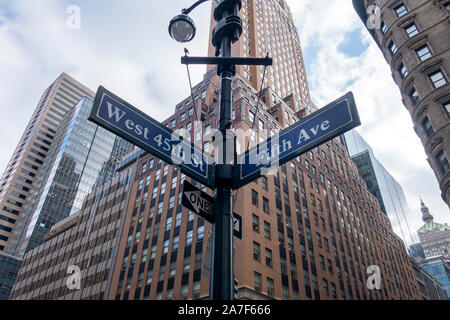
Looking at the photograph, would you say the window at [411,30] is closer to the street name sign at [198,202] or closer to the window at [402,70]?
the window at [402,70]

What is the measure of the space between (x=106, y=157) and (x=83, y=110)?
2163 centimetres

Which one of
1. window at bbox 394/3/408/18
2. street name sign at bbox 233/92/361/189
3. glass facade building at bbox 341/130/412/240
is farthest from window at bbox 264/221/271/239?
glass facade building at bbox 341/130/412/240

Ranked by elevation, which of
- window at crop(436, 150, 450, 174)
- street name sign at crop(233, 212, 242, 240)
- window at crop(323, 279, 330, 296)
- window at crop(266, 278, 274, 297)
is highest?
window at crop(436, 150, 450, 174)

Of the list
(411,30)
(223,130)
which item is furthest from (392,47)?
(223,130)

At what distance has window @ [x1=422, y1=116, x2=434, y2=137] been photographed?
86.5 ft

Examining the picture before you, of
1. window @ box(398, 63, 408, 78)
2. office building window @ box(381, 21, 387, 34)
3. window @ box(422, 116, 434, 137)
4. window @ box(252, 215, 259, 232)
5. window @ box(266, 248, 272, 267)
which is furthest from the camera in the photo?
window @ box(252, 215, 259, 232)

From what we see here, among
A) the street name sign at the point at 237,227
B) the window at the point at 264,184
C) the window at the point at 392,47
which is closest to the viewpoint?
the street name sign at the point at 237,227

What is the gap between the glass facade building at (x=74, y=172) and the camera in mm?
110938

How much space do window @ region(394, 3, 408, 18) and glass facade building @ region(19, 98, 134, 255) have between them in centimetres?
11259

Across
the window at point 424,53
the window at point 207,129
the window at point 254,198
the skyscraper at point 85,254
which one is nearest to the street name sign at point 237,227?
the window at point 424,53

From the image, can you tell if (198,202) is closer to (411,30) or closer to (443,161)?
(443,161)

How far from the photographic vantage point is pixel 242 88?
5553 centimetres

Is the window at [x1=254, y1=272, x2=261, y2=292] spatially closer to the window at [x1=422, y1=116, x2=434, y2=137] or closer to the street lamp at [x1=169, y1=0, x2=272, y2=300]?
the window at [x1=422, y1=116, x2=434, y2=137]
